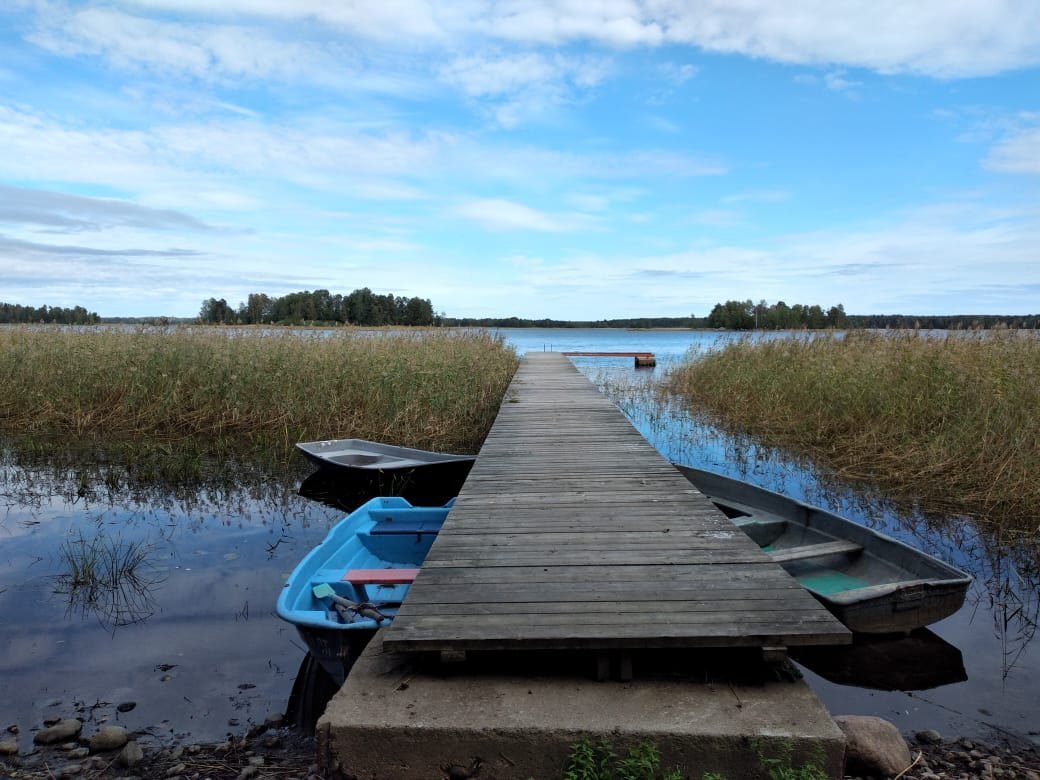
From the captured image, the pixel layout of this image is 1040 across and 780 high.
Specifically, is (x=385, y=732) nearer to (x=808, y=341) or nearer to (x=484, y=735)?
(x=484, y=735)

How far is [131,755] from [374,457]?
6.10 meters

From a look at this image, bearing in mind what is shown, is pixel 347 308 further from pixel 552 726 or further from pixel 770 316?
pixel 552 726

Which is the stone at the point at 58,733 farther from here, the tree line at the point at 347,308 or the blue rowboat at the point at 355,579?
the tree line at the point at 347,308

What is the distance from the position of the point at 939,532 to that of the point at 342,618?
237 inches

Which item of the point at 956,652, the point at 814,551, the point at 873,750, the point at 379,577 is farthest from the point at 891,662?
the point at 379,577

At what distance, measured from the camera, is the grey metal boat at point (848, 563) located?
4.21 meters

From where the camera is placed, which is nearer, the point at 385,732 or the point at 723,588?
the point at 385,732

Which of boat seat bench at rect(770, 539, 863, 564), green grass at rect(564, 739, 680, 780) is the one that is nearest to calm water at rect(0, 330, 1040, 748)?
boat seat bench at rect(770, 539, 863, 564)

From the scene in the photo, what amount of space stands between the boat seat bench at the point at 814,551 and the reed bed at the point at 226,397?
258 inches

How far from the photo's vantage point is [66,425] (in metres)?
11.5

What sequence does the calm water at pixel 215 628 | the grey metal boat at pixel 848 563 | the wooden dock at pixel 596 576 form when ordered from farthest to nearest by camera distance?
1. the grey metal boat at pixel 848 563
2. the calm water at pixel 215 628
3. the wooden dock at pixel 596 576

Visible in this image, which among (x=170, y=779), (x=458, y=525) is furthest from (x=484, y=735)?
(x=458, y=525)

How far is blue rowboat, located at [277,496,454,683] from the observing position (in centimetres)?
349

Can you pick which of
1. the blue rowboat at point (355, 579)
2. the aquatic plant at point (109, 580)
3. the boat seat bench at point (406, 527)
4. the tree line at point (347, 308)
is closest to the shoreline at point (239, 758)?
the blue rowboat at point (355, 579)
